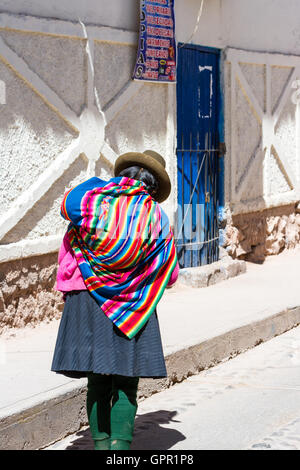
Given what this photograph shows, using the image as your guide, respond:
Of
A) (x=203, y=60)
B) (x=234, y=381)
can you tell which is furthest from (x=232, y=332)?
(x=203, y=60)

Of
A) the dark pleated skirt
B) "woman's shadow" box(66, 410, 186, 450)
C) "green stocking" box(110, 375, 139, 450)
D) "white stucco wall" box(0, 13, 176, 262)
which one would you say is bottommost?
"woman's shadow" box(66, 410, 186, 450)

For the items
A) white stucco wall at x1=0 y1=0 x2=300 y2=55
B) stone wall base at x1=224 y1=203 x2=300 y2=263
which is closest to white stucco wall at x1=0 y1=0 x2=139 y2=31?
white stucco wall at x1=0 y1=0 x2=300 y2=55

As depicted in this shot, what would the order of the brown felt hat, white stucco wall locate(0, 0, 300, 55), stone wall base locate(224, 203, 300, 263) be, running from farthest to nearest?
stone wall base locate(224, 203, 300, 263) < white stucco wall locate(0, 0, 300, 55) < the brown felt hat

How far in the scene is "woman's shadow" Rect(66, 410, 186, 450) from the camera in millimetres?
5551

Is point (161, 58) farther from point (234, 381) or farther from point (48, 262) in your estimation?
point (234, 381)

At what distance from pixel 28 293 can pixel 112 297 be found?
3320 mm

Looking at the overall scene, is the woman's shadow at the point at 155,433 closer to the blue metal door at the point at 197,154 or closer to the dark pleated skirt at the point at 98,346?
the dark pleated skirt at the point at 98,346

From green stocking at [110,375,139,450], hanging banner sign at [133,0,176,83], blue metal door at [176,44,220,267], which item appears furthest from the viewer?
blue metal door at [176,44,220,267]

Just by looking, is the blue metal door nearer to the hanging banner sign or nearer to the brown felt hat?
the hanging banner sign

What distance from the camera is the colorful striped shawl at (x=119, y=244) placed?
4809mm

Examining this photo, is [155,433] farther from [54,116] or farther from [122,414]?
[54,116]

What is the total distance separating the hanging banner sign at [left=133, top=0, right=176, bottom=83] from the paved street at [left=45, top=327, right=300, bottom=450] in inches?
123

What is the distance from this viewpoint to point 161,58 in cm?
966
